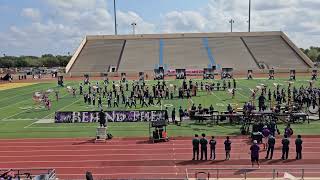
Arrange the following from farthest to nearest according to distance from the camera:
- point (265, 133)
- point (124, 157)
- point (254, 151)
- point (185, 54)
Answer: point (185, 54) < point (265, 133) < point (124, 157) < point (254, 151)

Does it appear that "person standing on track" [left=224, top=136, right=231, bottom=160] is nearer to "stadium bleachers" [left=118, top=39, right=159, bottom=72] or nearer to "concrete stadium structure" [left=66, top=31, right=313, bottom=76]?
"concrete stadium structure" [left=66, top=31, right=313, bottom=76]

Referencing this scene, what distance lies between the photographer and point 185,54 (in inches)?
3725

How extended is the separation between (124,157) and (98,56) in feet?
250

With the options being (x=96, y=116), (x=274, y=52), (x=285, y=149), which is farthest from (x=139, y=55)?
(x=285, y=149)

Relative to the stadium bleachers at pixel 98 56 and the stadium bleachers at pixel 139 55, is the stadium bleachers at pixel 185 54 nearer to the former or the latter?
the stadium bleachers at pixel 139 55

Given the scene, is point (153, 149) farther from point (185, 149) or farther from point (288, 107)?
point (288, 107)

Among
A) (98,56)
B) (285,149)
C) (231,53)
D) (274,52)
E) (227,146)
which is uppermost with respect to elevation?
(274,52)

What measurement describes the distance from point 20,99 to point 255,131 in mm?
30730

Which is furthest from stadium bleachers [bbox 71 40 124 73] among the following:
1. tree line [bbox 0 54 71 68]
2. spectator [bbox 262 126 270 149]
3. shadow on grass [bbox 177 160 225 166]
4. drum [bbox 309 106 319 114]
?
shadow on grass [bbox 177 160 225 166]

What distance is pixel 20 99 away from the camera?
1901 inches

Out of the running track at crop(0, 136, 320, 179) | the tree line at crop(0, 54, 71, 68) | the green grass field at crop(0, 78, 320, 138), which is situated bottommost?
the running track at crop(0, 136, 320, 179)

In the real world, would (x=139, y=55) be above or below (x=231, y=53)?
below

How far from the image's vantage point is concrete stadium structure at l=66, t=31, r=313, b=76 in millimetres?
87125

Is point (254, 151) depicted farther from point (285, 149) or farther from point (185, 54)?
point (185, 54)
